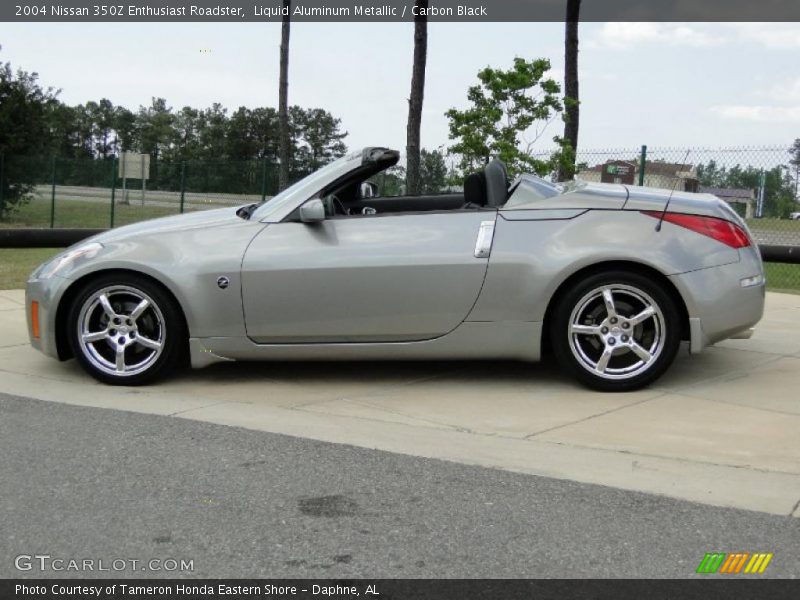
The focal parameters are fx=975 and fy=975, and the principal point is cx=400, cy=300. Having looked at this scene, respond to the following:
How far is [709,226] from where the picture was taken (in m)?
5.60

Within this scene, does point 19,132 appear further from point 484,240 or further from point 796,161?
point 484,240

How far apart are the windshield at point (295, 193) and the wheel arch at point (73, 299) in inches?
26.8

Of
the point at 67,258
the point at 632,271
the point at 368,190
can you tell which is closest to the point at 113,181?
the point at 368,190

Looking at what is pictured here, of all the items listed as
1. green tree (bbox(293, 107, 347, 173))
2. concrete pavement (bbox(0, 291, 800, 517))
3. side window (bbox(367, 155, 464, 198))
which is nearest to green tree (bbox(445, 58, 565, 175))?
side window (bbox(367, 155, 464, 198))

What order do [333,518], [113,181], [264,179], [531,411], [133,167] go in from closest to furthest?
[333,518] < [531,411] < [264,179] < [113,181] < [133,167]

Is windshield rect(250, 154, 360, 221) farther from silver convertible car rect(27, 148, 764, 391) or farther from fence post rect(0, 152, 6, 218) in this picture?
fence post rect(0, 152, 6, 218)

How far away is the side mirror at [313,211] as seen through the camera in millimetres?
5613

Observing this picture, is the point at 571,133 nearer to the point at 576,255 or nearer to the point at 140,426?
the point at 576,255

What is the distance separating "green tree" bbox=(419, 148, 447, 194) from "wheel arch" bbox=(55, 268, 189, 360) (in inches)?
482

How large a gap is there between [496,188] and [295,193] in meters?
1.21

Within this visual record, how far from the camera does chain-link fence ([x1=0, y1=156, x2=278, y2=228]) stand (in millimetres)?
23953
